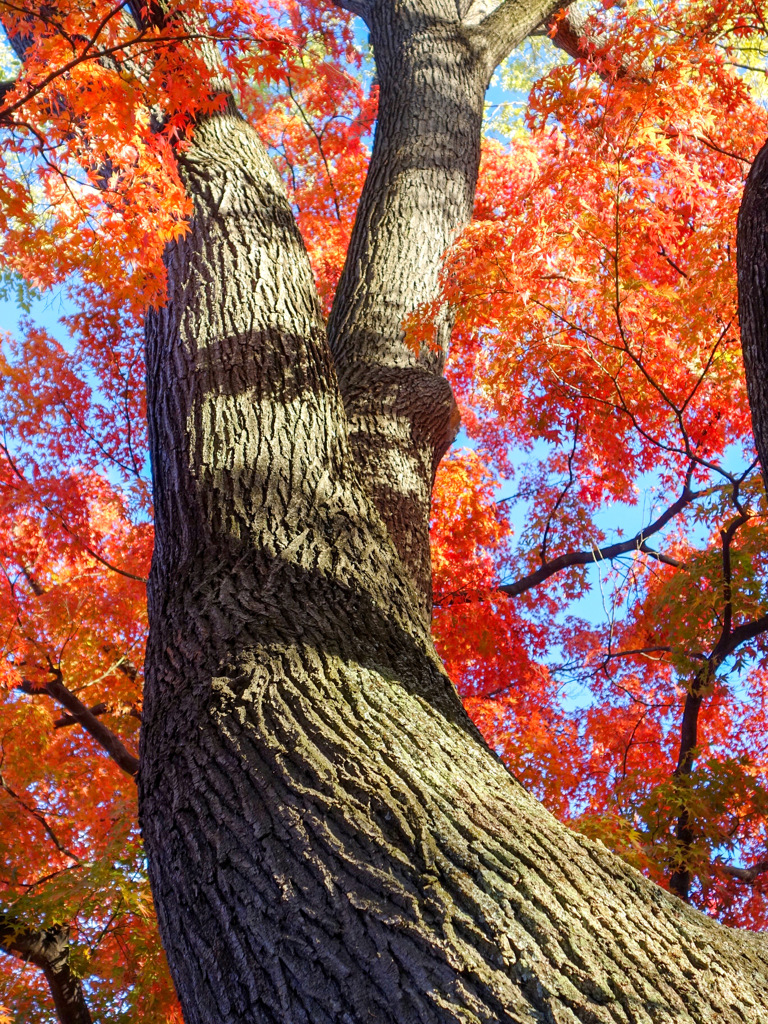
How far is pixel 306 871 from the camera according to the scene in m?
1.89

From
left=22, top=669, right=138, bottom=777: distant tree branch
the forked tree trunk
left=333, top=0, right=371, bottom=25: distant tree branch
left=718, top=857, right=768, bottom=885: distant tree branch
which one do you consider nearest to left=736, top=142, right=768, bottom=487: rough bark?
the forked tree trunk

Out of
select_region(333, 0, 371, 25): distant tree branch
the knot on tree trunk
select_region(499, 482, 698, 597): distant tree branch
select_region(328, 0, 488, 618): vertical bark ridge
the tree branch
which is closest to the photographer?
the knot on tree trunk

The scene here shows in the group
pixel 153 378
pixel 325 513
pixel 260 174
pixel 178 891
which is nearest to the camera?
pixel 178 891

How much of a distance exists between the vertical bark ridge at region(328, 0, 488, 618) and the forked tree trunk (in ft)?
0.66

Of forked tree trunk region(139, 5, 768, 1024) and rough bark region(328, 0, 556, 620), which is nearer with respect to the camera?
forked tree trunk region(139, 5, 768, 1024)

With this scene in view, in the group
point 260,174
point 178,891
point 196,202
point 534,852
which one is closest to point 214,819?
point 178,891

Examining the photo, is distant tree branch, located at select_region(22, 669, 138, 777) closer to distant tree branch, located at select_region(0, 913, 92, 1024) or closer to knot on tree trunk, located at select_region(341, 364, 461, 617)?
distant tree branch, located at select_region(0, 913, 92, 1024)

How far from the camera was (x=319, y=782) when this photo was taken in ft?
6.88

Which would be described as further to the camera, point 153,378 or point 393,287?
point 393,287

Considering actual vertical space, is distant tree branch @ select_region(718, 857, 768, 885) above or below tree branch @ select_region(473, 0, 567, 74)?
below

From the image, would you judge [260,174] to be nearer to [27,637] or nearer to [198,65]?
[198,65]

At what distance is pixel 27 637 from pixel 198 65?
5.03 meters

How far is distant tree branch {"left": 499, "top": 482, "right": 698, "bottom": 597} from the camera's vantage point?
7914 mm

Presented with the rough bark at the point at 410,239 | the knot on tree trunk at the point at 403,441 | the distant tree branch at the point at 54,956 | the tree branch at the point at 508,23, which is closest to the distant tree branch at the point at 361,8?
the rough bark at the point at 410,239
